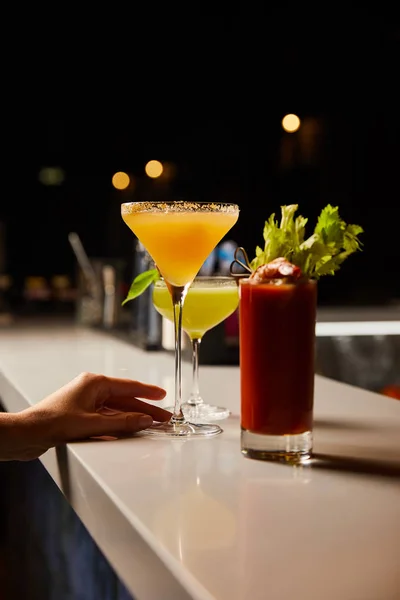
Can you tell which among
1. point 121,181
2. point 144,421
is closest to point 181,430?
point 144,421

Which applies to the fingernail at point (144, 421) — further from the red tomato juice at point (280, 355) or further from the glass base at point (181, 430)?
the red tomato juice at point (280, 355)

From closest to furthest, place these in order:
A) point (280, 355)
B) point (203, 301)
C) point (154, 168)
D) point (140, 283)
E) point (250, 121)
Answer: point (280, 355) < point (140, 283) < point (203, 301) < point (250, 121) < point (154, 168)

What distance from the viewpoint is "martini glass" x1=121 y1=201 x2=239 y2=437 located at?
108cm

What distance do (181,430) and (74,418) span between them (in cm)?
16

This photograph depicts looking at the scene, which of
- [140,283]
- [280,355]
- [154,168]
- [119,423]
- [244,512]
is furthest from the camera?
[154,168]

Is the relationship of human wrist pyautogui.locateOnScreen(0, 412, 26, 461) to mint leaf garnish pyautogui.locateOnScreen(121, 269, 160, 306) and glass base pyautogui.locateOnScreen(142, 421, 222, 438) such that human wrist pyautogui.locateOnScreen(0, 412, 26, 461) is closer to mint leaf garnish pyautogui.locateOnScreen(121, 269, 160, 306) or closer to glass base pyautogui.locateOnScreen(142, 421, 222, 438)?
glass base pyautogui.locateOnScreen(142, 421, 222, 438)

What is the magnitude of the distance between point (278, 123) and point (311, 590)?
15.4 feet

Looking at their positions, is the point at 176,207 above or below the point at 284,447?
above

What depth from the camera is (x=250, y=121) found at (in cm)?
503

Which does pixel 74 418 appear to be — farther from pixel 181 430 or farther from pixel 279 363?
pixel 279 363

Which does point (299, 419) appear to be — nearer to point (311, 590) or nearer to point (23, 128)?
point (311, 590)

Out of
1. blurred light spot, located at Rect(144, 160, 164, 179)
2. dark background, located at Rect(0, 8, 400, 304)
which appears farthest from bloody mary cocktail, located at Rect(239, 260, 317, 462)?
blurred light spot, located at Rect(144, 160, 164, 179)

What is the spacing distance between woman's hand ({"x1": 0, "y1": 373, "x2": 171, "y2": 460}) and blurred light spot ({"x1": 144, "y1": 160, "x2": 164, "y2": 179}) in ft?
15.8

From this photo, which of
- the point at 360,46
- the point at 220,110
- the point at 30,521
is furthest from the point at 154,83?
the point at 30,521
